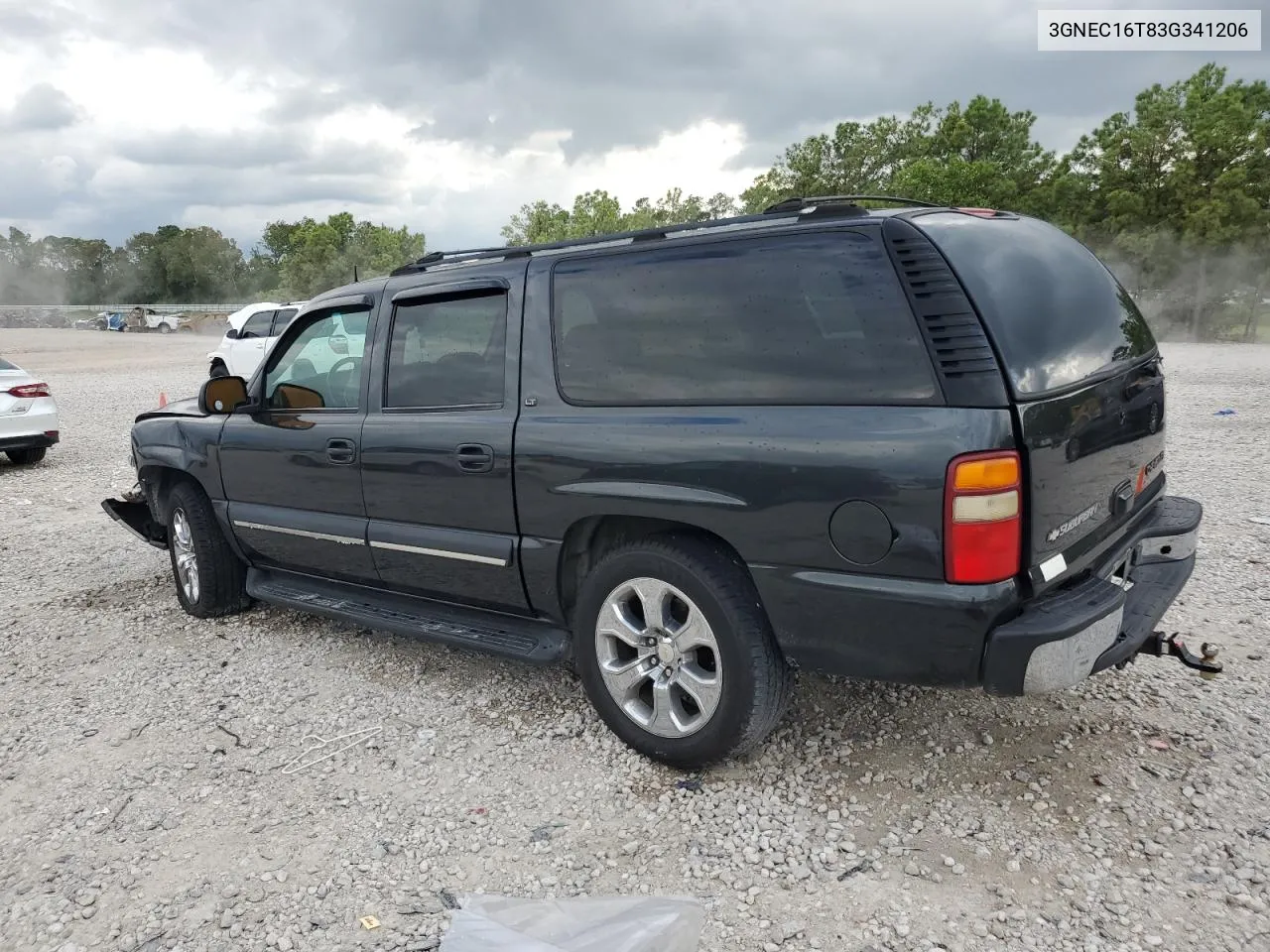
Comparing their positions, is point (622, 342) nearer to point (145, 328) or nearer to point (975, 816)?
point (975, 816)

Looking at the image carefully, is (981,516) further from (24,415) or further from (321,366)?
(24,415)

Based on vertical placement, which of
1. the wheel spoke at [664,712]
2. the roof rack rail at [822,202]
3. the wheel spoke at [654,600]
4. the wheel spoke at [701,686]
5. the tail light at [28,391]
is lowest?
the wheel spoke at [664,712]

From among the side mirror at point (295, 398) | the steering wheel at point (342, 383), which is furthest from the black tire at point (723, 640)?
the side mirror at point (295, 398)

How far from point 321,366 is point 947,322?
297cm

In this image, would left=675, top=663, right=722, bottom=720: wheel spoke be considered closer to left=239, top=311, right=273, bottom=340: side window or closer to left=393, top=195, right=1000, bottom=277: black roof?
left=393, top=195, right=1000, bottom=277: black roof

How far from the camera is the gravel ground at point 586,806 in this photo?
8.42 ft

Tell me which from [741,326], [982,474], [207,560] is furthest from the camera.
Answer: [207,560]

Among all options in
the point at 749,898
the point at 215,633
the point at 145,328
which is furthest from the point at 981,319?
the point at 145,328

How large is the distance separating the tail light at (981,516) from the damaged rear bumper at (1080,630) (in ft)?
0.66

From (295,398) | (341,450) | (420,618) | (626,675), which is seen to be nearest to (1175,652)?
(626,675)

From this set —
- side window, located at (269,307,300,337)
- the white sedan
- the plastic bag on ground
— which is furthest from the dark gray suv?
side window, located at (269,307,300,337)

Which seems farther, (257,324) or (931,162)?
(931,162)

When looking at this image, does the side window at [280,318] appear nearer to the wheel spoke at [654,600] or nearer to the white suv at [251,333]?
the white suv at [251,333]

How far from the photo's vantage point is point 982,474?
2.51m
